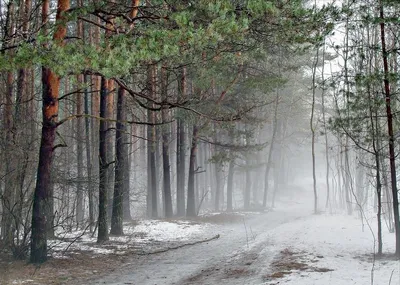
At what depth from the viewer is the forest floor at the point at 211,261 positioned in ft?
27.6

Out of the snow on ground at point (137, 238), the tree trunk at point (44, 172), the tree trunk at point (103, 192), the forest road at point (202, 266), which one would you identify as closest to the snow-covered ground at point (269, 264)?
the forest road at point (202, 266)

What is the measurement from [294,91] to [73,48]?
3019 centimetres

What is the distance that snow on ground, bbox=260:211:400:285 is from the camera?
7943 millimetres

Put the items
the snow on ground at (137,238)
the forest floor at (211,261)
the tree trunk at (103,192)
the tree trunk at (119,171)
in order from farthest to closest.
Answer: the tree trunk at (119,171) < the tree trunk at (103,192) < the snow on ground at (137,238) < the forest floor at (211,261)

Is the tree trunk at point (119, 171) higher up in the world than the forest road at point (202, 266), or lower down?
higher up

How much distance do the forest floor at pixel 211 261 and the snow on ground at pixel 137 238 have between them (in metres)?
0.03

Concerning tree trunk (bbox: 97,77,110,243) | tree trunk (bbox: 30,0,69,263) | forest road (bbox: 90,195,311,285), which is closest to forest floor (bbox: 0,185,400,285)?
forest road (bbox: 90,195,311,285)

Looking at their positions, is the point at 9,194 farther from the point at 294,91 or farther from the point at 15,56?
the point at 294,91

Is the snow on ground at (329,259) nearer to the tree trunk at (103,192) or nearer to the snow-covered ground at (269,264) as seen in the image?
the snow-covered ground at (269,264)

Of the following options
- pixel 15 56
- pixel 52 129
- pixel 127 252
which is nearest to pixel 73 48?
pixel 15 56

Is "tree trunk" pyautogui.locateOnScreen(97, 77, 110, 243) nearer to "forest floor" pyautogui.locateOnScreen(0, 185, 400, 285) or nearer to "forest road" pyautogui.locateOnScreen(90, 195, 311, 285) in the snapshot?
"forest floor" pyautogui.locateOnScreen(0, 185, 400, 285)

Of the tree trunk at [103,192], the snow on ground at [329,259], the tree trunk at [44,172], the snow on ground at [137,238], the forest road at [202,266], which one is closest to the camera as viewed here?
the snow on ground at [329,259]

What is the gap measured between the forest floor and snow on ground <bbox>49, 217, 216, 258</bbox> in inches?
1.1

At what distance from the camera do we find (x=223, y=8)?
324 inches
